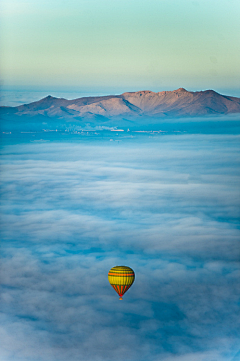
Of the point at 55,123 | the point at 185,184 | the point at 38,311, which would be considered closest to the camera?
the point at 55,123

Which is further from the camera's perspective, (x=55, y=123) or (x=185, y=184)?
(x=185, y=184)

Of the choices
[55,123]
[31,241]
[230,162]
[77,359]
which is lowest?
[77,359]

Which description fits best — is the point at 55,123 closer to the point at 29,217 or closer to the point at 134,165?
the point at 29,217

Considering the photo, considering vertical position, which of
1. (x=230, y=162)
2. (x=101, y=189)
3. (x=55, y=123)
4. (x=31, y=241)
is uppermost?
(x=55, y=123)

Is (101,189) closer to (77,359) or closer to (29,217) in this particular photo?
(29,217)

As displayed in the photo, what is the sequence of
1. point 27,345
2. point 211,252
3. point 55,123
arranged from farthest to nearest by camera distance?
point 211,252
point 27,345
point 55,123

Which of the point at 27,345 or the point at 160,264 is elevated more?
the point at 160,264

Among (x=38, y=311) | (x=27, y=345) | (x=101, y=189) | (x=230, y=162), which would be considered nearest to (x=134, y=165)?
(x=101, y=189)

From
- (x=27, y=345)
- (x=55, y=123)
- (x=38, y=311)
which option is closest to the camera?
(x=55, y=123)

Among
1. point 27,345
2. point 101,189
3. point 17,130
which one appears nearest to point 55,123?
point 17,130
